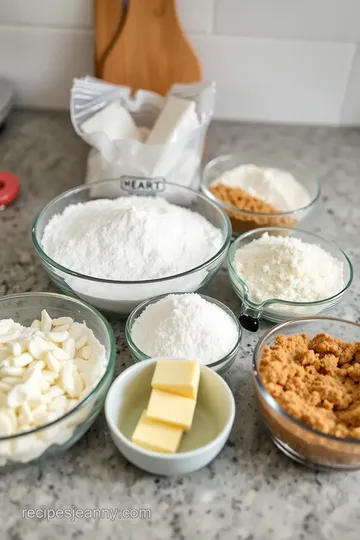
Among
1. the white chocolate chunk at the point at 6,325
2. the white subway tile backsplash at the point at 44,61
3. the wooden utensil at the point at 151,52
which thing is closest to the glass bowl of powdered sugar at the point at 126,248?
the white chocolate chunk at the point at 6,325

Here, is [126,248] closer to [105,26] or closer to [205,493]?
[205,493]

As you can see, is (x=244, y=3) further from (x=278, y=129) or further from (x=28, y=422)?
(x=28, y=422)

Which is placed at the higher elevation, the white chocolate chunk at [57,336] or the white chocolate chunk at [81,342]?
the white chocolate chunk at [57,336]

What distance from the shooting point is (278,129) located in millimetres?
1349

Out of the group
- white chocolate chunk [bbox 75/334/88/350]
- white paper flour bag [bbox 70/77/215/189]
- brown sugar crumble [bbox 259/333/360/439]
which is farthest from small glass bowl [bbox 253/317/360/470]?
white paper flour bag [bbox 70/77/215/189]

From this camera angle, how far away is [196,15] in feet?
3.90

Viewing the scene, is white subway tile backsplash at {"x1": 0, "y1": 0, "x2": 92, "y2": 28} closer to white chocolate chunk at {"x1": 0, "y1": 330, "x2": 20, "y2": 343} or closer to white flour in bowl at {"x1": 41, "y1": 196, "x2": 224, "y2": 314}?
white flour in bowl at {"x1": 41, "y1": 196, "x2": 224, "y2": 314}

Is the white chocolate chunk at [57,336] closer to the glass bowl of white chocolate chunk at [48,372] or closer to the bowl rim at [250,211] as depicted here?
the glass bowl of white chocolate chunk at [48,372]

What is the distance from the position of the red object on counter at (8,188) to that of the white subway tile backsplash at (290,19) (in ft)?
1.74

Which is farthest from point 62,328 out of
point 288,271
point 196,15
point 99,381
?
point 196,15

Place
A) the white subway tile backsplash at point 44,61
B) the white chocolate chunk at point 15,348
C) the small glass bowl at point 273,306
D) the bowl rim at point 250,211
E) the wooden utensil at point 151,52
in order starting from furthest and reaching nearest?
the white subway tile backsplash at point 44,61, the wooden utensil at point 151,52, the bowl rim at point 250,211, the small glass bowl at point 273,306, the white chocolate chunk at point 15,348

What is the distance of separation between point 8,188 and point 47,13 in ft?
1.31

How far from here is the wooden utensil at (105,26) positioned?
3.74 ft

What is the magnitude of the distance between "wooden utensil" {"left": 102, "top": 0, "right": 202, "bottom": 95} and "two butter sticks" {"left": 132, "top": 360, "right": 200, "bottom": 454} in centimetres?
71
